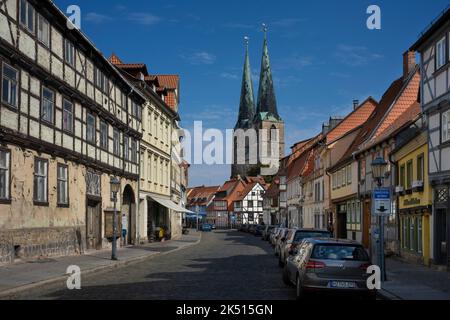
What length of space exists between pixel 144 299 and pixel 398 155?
17.9 metres

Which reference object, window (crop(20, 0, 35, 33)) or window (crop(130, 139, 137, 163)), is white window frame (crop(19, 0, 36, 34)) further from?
window (crop(130, 139, 137, 163))

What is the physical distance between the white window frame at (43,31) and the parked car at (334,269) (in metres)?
14.4

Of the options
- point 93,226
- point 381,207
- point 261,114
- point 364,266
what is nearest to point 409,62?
point 93,226

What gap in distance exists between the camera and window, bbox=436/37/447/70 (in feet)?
73.8

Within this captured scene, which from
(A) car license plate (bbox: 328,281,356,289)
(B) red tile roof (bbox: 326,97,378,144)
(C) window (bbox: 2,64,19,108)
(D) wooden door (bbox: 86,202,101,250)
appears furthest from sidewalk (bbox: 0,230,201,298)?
(B) red tile roof (bbox: 326,97,378,144)

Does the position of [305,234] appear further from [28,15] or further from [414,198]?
[28,15]

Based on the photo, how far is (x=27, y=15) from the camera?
22766 mm

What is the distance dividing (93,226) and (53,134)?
762 cm

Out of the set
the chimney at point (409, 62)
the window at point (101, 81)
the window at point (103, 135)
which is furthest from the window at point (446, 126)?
the window at point (103, 135)

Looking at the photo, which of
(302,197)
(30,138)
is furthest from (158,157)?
(30,138)

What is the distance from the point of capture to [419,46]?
982 inches

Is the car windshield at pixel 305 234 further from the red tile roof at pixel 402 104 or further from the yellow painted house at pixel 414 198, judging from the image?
the red tile roof at pixel 402 104

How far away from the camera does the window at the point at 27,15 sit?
2231 cm
